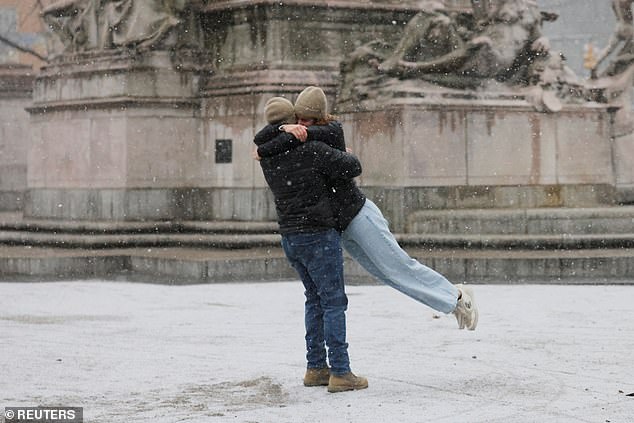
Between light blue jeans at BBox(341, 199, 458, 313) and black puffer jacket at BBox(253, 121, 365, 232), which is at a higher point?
black puffer jacket at BBox(253, 121, 365, 232)

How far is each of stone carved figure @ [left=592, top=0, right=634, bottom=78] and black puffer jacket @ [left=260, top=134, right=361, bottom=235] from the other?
39.1 feet

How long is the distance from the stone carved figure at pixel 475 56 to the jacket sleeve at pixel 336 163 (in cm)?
837

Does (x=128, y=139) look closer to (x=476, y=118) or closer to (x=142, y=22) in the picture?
(x=142, y=22)

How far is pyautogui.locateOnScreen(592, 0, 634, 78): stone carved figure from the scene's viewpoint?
1875 centimetres

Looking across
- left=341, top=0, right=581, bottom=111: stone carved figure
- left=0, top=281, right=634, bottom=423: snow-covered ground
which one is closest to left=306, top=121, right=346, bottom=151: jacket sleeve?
left=0, top=281, right=634, bottom=423: snow-covered ground

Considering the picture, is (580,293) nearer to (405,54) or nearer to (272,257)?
(272,257)

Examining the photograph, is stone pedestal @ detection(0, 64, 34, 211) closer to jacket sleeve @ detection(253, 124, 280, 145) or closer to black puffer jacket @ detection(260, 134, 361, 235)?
jacket sleeve @ detection(253, 124, 280, 145)

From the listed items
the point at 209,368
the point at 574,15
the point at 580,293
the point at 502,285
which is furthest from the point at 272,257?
the point at 574,15

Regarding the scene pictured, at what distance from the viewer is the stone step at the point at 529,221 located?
14391mm

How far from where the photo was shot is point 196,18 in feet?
56.1

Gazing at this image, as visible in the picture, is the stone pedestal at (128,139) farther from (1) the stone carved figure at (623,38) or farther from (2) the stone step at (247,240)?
(1) the stone carved figure at (623,38)

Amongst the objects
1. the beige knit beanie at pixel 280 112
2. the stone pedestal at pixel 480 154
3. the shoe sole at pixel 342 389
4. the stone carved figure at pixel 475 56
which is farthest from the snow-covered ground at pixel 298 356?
the stone carved figure at pixel 475 56

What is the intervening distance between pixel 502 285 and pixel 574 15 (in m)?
65.5

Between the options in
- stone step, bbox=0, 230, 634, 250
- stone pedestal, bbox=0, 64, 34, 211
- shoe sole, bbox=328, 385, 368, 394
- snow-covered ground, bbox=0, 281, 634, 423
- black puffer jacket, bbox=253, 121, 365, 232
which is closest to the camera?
snow-covered ground, bbox=0, 281, 634, 423
